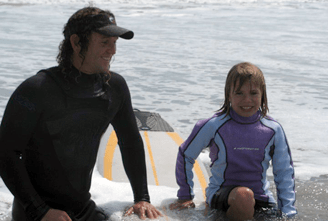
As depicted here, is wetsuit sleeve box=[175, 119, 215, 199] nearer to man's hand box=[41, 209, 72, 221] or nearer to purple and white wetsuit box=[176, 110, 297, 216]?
purple and white wetsuit box=[176, 110, 297, 216]

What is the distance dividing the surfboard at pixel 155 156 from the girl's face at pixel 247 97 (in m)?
0.70

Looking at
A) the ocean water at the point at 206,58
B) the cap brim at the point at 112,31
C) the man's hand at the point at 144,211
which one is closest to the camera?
the cap brim at the point at 112,31

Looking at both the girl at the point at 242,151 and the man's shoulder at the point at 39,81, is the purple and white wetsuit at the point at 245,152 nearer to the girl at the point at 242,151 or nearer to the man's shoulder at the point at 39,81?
the girl at the point at 242,151

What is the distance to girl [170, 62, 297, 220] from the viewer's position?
2.64 metres

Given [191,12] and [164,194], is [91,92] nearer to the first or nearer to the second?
[164,194]

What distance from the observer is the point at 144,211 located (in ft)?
8.48

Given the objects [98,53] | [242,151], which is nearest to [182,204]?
[242,151]

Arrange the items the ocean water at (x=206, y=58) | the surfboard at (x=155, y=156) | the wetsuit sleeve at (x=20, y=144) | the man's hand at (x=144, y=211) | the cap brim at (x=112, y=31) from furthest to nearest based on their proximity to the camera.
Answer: the ocean water at (x=206, y=58)
the surfboard at (x=155, y=156)
the man's hand at (x=144, y=211)
the cap brim at (x=112, y=31)
the wetsuit sleeve at (x=20, y=144)

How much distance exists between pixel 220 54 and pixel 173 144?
7.45 m

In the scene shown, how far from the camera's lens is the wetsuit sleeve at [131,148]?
8.43ft

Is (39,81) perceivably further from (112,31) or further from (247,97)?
(247,97)

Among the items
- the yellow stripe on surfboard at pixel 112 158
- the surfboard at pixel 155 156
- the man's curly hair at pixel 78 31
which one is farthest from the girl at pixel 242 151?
the man's curly hair at pixel 78 31

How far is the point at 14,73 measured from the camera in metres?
9.03

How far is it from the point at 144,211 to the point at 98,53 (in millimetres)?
854
